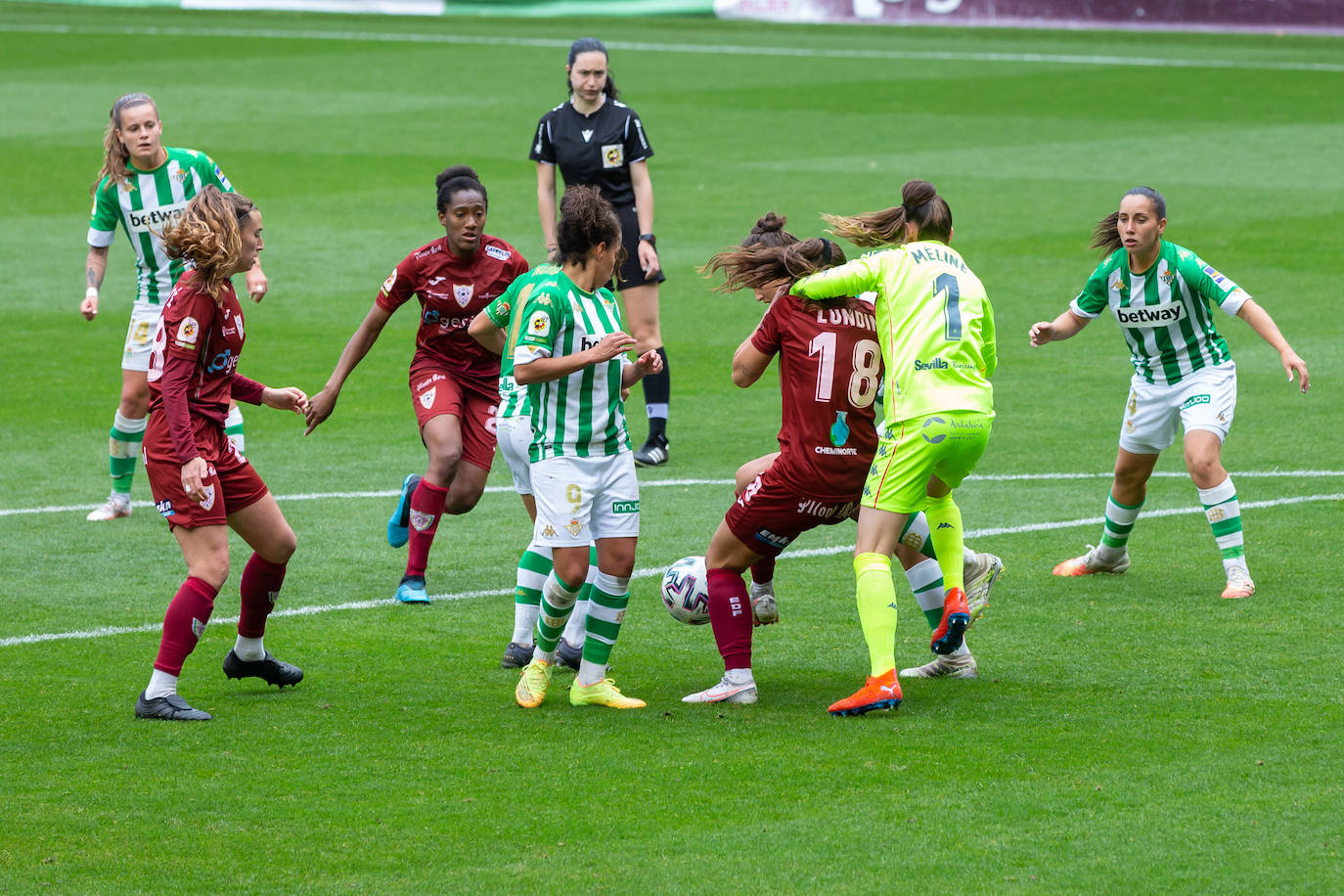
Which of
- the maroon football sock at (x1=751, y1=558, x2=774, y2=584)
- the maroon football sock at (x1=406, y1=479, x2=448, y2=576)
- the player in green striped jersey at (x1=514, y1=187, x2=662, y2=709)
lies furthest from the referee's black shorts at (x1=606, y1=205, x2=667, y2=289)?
the player in green striped jersey at (x1=514, y1=187, x2=662, y2=709)

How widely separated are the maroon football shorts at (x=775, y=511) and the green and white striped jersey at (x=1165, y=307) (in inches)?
93.1

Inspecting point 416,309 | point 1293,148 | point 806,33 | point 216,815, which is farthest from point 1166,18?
point 216,815

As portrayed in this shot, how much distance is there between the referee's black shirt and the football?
4.84 m

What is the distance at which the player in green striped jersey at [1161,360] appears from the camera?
27.0 ft

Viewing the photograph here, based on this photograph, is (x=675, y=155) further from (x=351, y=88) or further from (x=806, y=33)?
(x=806, y=33)

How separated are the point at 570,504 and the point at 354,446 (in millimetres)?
5365

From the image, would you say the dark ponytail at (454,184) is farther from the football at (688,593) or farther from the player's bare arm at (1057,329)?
the player's bare arm at (1057,329)

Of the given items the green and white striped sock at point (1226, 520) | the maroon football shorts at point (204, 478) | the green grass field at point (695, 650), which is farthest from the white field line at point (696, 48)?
the maroon football shorts at point (204, 478)

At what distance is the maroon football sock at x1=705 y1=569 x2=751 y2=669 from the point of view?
6699 mm

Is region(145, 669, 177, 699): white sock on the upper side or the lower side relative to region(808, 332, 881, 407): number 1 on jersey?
lower

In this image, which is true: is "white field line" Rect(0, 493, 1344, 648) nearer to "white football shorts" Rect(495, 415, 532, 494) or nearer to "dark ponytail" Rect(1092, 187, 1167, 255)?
"white football shorts" Rect(495, 415, 532, 494)

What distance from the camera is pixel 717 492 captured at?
10461 mm

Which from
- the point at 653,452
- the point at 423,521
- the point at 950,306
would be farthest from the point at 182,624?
the point at 653,452

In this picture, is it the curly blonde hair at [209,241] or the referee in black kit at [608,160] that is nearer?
the curly blonde hair at [209,241]
